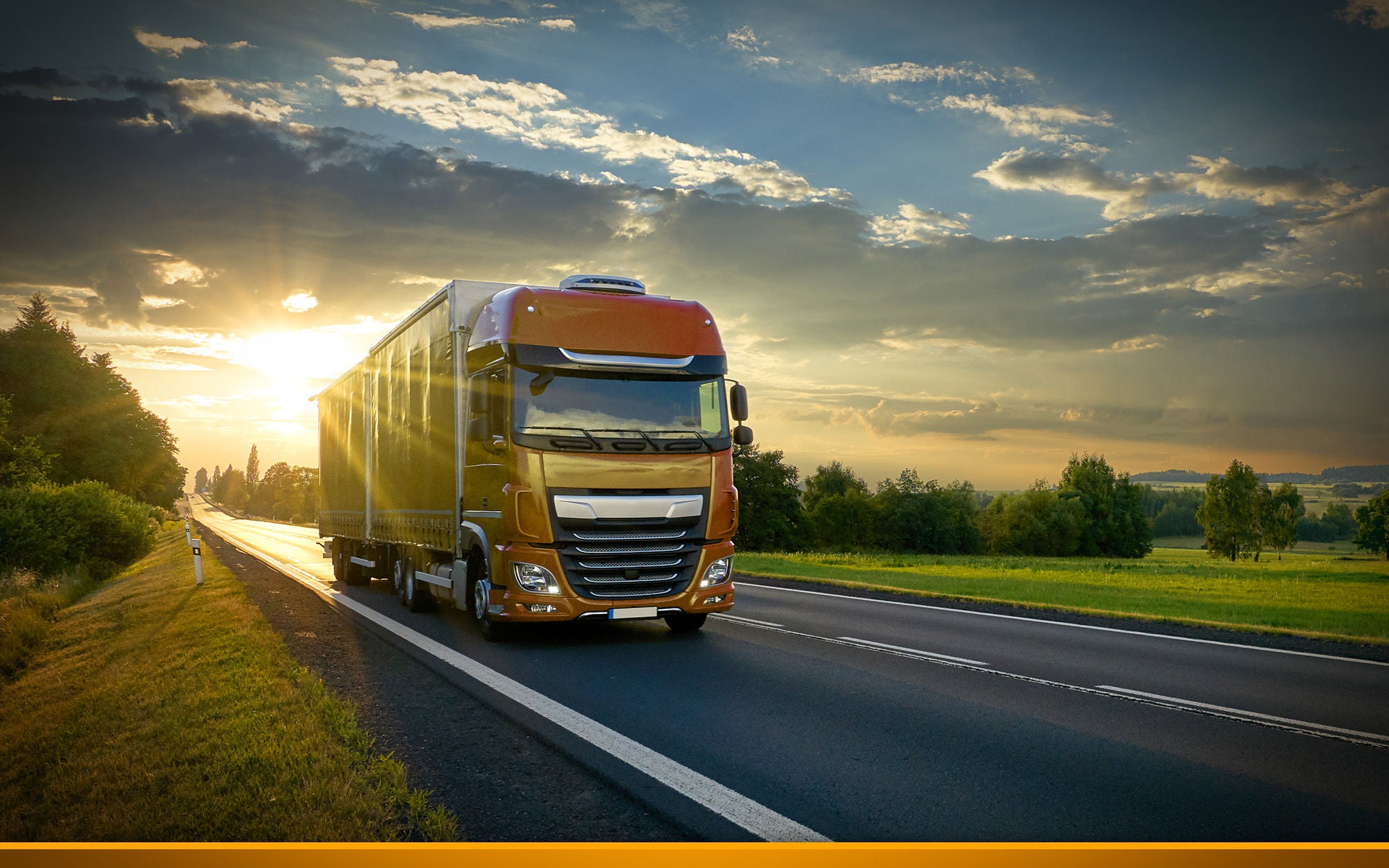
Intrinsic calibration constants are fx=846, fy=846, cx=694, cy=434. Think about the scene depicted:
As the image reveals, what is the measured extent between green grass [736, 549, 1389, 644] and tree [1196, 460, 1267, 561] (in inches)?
2323

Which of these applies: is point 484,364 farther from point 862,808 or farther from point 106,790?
point 862,808

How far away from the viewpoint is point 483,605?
31.6ft

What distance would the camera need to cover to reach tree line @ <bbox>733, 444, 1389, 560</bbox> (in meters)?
81.2

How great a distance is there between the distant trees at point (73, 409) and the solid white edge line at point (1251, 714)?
204 ft

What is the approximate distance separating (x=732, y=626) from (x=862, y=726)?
5.16 metres

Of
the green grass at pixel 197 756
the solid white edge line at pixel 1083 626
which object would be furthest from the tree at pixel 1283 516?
the green grass at pixel 197 756

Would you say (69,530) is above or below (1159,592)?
above

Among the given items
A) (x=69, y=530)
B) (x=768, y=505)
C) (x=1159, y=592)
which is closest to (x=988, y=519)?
(x=768, y=505)

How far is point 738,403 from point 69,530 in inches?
1038

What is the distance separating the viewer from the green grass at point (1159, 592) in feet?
40.6

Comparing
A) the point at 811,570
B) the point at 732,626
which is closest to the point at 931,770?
the point at 732,626

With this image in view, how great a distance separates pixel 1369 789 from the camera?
448 cm

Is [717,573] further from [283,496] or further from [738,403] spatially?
[283,496]

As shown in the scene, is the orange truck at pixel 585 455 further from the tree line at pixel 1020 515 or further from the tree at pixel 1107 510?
the tree at pixel 1107 510
